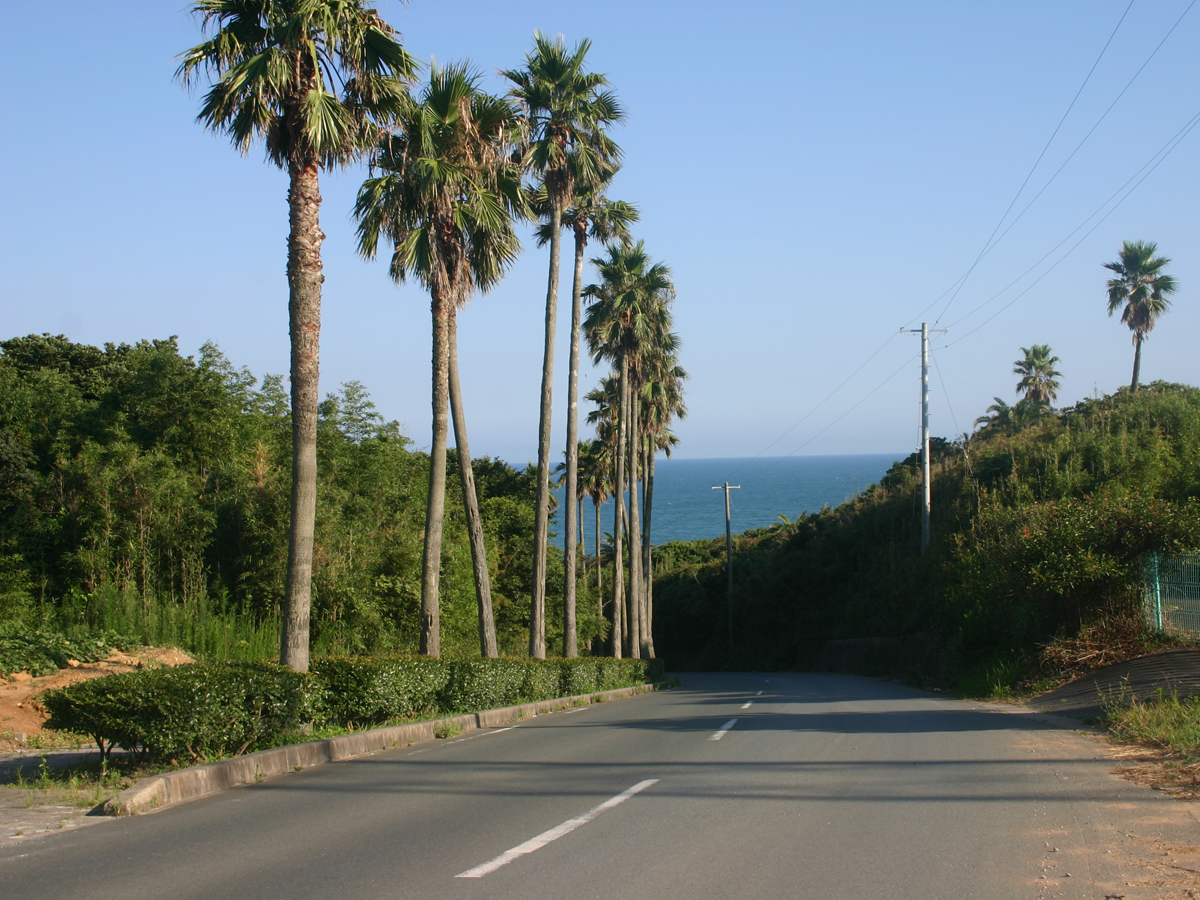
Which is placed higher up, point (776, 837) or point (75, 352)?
point (75, 352)

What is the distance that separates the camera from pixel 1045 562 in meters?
18.1

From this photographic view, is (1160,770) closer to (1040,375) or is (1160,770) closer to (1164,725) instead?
(1164,725)

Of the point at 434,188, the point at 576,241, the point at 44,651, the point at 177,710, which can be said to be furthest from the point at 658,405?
the point at 177,710

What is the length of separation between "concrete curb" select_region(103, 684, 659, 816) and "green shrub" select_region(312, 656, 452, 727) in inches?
19.4

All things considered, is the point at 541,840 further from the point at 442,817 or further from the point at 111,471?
the point at 111,471

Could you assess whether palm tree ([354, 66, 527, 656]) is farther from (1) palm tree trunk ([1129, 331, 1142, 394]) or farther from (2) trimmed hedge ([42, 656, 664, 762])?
(1) palm tree trunk ([1129, 331, 1142, 394])

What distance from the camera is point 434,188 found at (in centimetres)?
1675

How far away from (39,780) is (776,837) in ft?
21.4

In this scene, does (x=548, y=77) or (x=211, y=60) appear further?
(x=548, y=77)

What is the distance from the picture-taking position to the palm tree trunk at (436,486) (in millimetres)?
16891

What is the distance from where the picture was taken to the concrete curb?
7.21 meters

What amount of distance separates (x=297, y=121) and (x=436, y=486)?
7.28 metres

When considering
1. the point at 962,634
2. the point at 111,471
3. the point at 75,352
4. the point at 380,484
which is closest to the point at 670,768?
the point at 111,471

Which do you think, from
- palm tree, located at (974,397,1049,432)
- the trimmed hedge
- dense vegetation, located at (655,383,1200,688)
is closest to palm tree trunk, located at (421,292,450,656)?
the trimmed hedge
